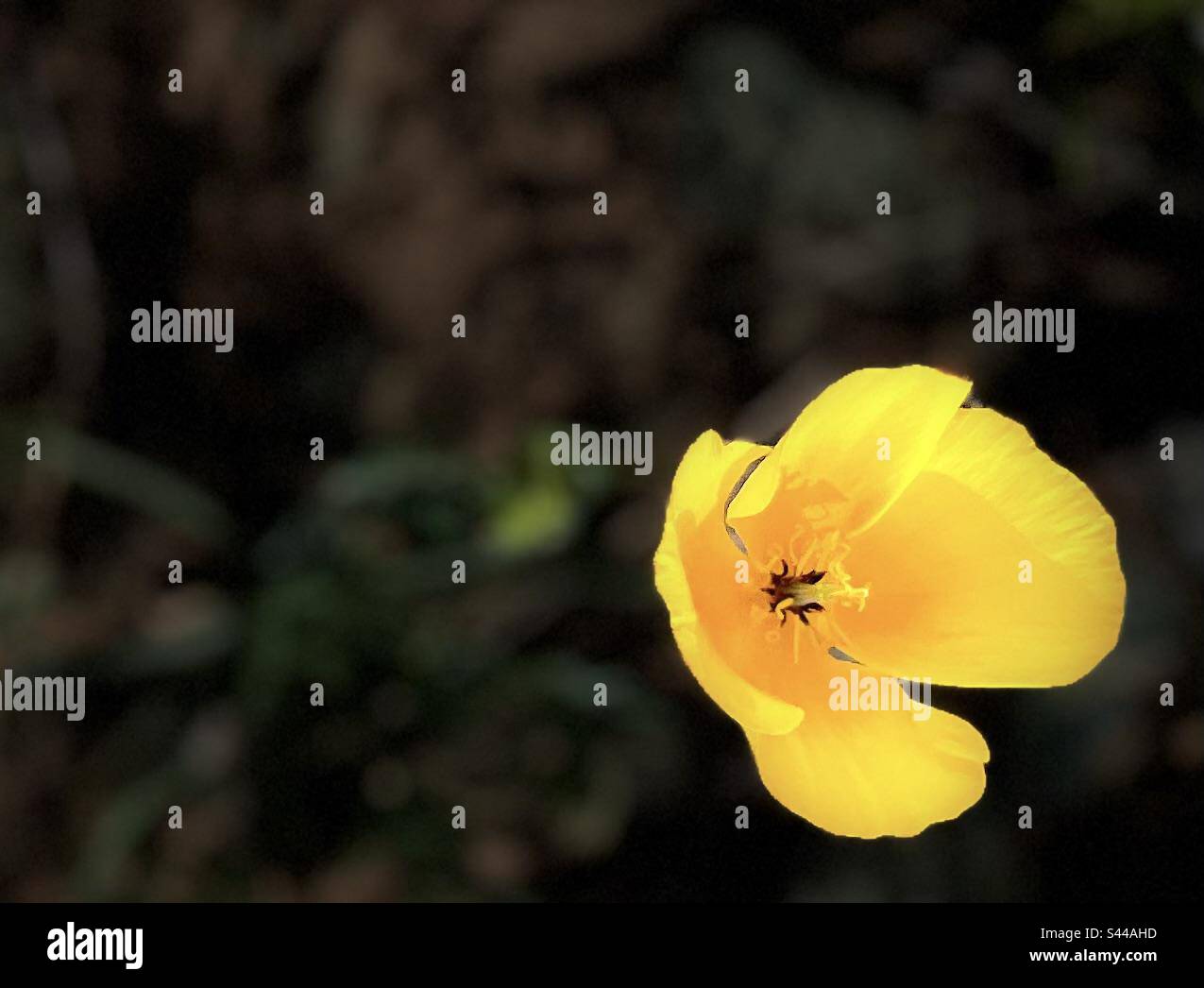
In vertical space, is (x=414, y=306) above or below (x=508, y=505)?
above

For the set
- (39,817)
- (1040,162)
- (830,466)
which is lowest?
(39,817)

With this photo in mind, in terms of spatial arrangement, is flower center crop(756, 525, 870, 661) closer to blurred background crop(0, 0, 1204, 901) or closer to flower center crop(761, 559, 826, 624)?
flower center crop(761, 559, 826, 624)

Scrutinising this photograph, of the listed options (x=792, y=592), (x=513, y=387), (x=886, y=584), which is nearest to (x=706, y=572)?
(x=792, y=592)

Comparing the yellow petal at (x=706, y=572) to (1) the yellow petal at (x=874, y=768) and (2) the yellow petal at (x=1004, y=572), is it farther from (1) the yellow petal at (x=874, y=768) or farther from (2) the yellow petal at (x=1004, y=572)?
(2) the yellow petal at (x=1004, y=572)

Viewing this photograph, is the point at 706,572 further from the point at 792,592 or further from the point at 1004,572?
the point at 1004,572

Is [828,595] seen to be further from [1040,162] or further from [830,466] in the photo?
[1040,162]
